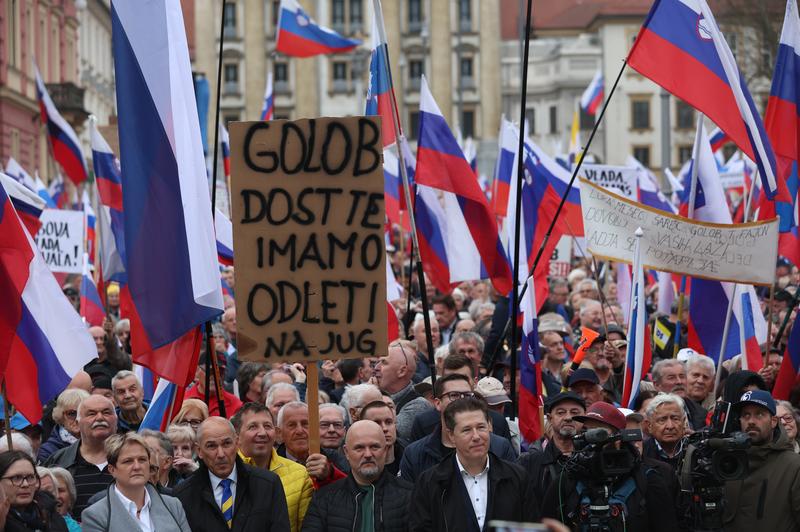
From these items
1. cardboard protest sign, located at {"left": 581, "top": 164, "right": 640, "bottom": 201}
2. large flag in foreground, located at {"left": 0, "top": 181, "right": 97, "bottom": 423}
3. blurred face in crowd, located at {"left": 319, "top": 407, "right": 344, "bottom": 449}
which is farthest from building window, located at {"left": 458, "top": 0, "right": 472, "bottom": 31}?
blurred face in crowd, located at {"left": 319, "top": 407, "right": 344, "bottom": 449}

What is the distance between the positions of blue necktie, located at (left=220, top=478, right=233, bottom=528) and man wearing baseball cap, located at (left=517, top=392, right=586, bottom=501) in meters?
1.30

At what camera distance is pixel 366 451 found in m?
6.45

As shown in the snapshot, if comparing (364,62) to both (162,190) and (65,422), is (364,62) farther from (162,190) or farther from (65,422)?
(162,190)

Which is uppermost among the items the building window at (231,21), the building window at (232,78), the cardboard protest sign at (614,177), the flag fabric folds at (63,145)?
the building window at (231,21)

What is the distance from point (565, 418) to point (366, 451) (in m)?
1.18

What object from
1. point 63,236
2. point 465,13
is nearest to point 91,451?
point 63,236

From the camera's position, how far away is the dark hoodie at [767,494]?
6742 mm

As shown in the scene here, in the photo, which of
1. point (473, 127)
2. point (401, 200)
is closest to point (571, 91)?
point (473, 127)

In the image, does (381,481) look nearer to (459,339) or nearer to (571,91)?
(459,339)

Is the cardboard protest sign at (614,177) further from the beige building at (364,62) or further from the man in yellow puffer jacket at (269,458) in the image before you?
the beige building at (364,62)

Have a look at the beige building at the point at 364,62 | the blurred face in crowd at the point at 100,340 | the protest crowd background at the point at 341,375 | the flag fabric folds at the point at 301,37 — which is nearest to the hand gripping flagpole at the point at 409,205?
the protest crowd background at the point at 341,375

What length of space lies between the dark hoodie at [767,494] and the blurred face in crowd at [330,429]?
1915mm

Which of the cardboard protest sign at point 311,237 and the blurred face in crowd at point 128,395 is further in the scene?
the blurred face in crowd at point 128,395

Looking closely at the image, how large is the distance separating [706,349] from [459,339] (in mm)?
1704
